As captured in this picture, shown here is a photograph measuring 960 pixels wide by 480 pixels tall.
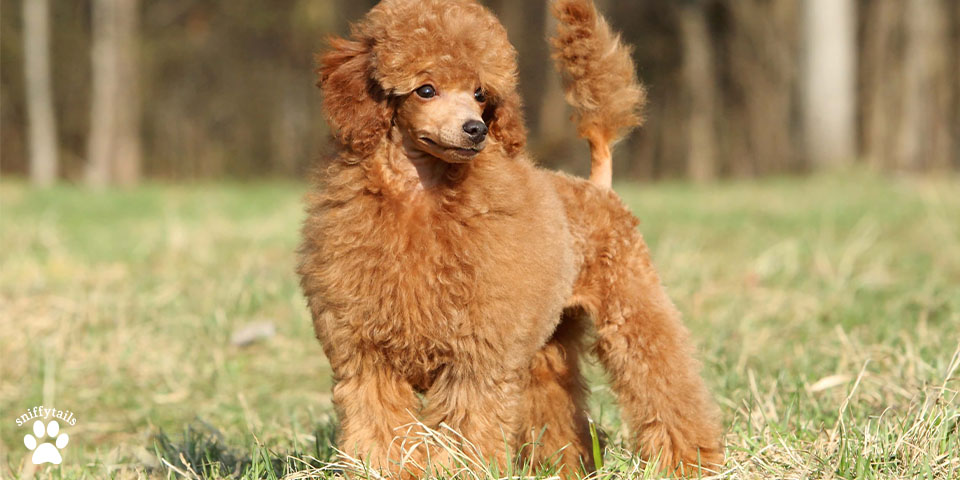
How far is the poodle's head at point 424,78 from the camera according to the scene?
2.85 m

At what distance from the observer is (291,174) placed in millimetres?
25922

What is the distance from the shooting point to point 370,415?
295cm

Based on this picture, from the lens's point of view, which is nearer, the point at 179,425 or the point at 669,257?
the point at 179,425

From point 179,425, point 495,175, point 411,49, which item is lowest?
point 179,425

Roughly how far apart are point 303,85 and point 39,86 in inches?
288

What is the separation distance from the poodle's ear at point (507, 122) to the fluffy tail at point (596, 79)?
57cm

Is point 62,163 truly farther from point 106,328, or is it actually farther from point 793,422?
point 793,422

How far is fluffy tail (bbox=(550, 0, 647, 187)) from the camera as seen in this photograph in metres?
3.59

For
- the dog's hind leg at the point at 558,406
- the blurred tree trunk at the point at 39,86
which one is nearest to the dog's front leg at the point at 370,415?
the dog's hind leg at the point at 558,406

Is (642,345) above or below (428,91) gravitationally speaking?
below

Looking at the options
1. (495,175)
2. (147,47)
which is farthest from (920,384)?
(147,47)

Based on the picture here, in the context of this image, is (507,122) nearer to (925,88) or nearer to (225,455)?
(225,455)

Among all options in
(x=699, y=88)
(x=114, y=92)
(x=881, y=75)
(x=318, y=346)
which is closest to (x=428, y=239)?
(x=318, y=346)

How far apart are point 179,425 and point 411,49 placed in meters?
2.52
